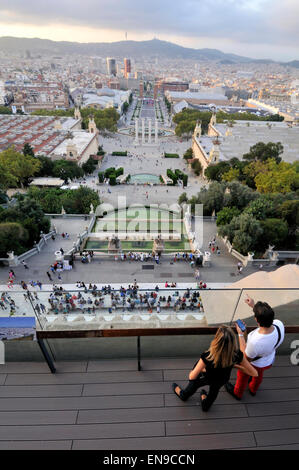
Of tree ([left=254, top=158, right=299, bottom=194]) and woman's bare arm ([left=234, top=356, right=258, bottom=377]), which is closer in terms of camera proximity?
woman's bare arm ([left=234, top=356, right=258, bottom=377])

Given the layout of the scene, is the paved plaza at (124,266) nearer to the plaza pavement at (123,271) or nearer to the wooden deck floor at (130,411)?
the plaza pavement at (123,271)

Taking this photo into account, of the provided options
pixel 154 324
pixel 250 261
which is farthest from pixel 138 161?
pixel 154 324

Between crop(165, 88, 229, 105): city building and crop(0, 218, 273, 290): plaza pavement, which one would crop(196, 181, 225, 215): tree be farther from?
crop(165, 88, 229, 105): city building

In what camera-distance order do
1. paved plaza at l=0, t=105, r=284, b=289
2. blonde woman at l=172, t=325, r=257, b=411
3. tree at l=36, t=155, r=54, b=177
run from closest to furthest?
blonde woman at l=172, t=325, r=257, b=411, paved plaza at l=0, t=105, r=284, b=289, tree at l=36, t=155, r=54, b=177

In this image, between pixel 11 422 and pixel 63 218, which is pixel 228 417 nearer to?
pixel 11 422

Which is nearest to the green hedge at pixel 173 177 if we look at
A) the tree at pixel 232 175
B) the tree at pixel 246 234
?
the tree at pixel 232 175

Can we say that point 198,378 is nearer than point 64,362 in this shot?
Yes

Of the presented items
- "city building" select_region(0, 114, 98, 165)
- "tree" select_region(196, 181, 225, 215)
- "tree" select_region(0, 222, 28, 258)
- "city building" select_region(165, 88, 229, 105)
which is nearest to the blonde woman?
"tree" select_region(0, 222, 28, 258)
